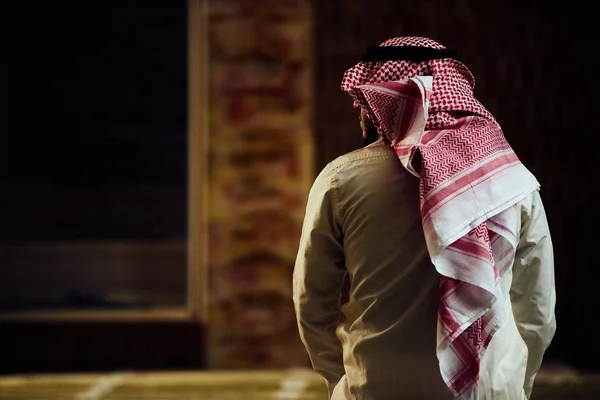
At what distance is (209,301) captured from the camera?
6.09m

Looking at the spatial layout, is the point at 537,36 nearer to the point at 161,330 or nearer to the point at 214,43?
the point at 214,43

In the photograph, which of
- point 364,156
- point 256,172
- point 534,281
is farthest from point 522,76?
point 364,156

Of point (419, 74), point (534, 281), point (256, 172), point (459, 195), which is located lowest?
point (256, 172)

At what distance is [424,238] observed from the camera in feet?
7.66

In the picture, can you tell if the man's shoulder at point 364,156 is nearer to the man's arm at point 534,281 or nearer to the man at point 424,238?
the man at point 424,238

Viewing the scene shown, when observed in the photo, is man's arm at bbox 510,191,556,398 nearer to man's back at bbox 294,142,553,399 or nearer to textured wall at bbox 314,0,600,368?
man's back at bbox 294,142,553,399

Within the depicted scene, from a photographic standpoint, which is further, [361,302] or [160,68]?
[160,68]

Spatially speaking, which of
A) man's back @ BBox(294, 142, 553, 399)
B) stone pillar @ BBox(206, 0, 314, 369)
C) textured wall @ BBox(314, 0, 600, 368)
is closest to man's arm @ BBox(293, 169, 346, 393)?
man's back @ BBox(294, 142, 553, 399)

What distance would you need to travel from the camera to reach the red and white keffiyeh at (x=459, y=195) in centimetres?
228

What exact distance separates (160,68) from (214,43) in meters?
7.00

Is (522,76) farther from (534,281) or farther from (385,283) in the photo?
(385,283)

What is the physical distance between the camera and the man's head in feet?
7.78

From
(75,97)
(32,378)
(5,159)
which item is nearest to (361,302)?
(32,378)

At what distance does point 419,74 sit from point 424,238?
1.42 feet
